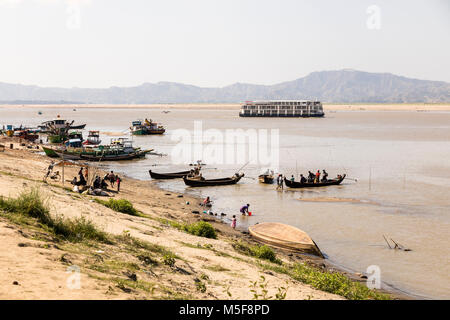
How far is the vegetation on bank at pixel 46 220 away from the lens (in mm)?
12488

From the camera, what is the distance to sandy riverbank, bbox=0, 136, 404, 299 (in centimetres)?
855


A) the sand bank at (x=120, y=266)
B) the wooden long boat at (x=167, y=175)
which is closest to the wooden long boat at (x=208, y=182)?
the wooden long boat at (x=167, y=175)

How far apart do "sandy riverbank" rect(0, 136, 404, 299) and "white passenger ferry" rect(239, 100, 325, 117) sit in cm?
12772

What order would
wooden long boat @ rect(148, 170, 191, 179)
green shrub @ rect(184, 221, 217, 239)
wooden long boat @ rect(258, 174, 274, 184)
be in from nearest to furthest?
green shrub @ rect(184, 221, 217, 239), wooden long boat @ rect(258, 174, 274, 184), wooden long boat @ rect(148, 170, 191, 179)

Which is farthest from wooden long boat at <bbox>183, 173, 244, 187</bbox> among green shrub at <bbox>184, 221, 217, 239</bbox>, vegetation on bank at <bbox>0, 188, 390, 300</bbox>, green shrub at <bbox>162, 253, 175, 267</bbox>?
green shrub at <bbox>162, 253, 175, 267</bbox>

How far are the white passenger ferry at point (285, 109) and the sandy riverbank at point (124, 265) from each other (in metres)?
128

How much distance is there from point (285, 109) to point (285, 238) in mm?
128782

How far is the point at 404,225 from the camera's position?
23.3m

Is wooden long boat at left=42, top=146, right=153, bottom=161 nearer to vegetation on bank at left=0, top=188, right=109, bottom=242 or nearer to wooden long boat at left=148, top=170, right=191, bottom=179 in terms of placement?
wooden long boat at left=148, top=170, right=191, bottom=179

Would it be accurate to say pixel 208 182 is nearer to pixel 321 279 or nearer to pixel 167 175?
pixel 167 175

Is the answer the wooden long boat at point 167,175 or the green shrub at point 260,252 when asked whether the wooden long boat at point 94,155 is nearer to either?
the wooden long boat at point 167,175
